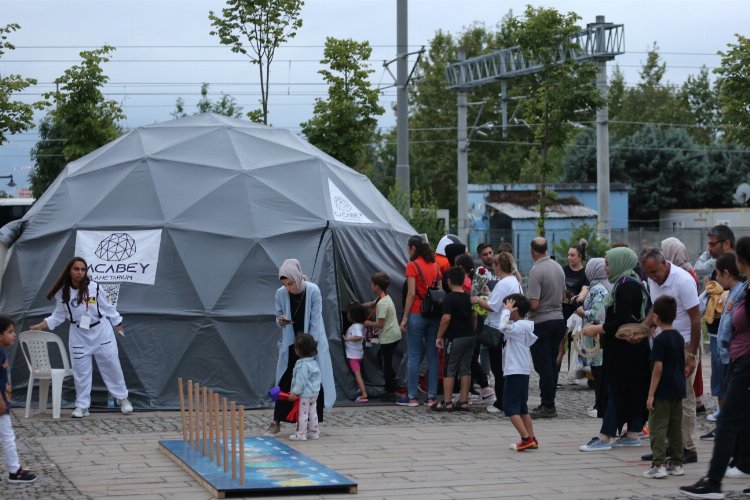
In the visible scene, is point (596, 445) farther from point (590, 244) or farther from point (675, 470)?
point (590, 244)

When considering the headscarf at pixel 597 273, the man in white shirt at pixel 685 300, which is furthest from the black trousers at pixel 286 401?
the man in white shirt at pixel 685 300

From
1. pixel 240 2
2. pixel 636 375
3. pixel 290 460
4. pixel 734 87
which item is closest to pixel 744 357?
pixel 636 375

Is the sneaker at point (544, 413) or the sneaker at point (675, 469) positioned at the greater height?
the sneaker at point (675, 469)

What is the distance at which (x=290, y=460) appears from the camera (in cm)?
930

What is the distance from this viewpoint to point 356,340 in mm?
13266

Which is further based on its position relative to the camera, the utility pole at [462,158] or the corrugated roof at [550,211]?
the corrugated roof at [550,211]

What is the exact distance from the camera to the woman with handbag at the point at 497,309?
11.6m

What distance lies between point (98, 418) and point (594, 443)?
5.64 m

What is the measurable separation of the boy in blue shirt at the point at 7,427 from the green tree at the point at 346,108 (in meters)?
12.8

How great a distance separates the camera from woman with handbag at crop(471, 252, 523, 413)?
458 inches

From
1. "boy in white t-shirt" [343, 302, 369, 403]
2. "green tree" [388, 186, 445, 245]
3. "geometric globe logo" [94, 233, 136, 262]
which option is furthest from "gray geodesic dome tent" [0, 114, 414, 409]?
"green tree" [388, 186, 445, 245]

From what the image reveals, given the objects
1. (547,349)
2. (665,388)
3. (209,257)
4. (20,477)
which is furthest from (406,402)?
(20,477)

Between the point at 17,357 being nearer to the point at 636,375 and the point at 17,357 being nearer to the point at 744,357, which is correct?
the point at 636,375

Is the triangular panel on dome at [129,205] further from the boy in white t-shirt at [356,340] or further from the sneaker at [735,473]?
the sneaker at [735,473]
